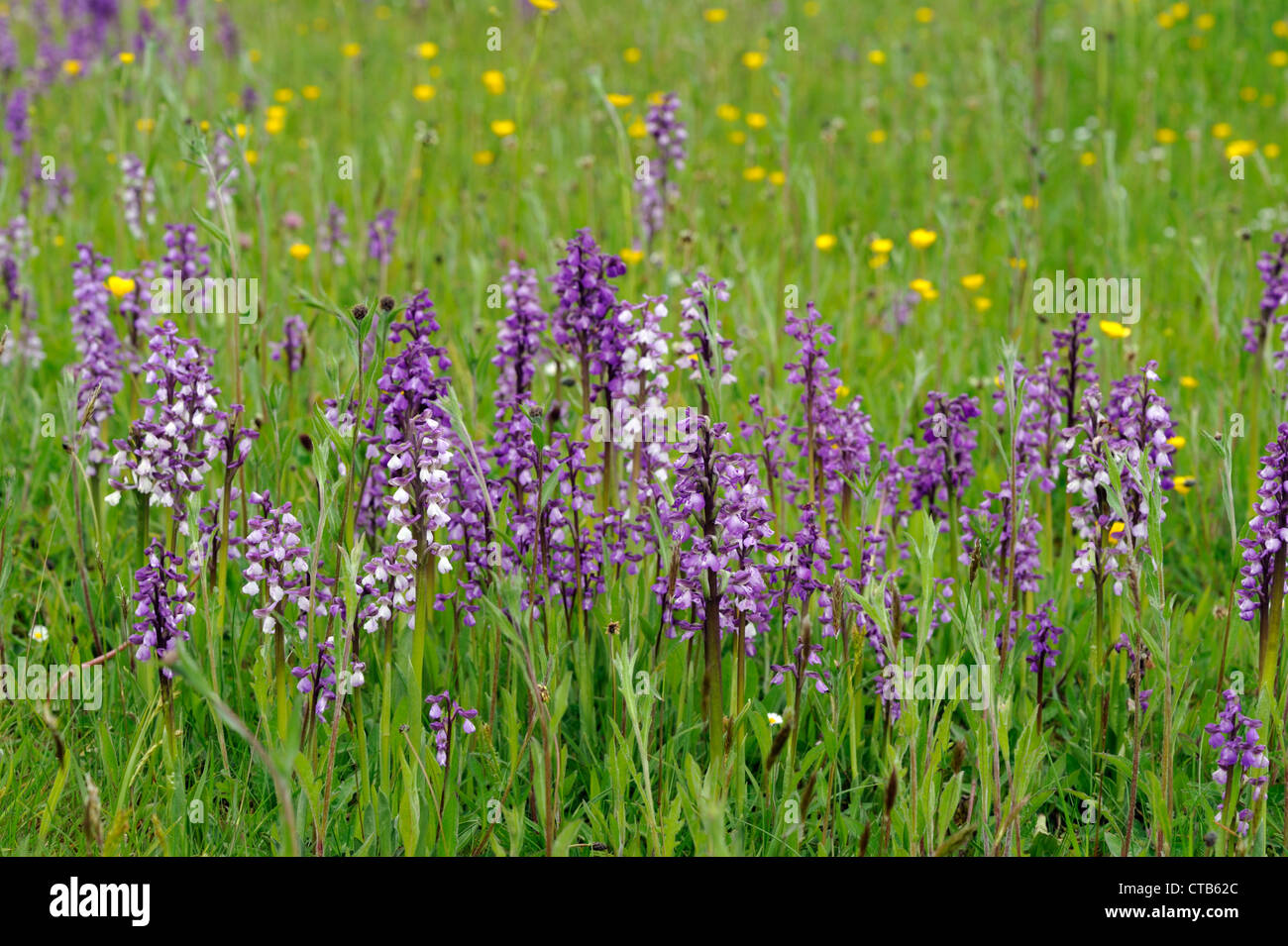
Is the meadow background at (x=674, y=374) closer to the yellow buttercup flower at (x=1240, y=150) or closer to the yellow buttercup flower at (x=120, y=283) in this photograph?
the yellow buttercup flower at (x=1240, y=150)

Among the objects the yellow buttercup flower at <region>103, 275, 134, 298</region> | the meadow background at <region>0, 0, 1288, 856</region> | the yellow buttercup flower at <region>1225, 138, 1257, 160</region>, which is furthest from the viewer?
the yellow buttercup flower at <region>1225, 138, 1257, 160</region>

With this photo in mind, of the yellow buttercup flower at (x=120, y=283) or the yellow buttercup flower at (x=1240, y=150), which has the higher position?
the yellow buttercup flower at (x=1240, y=150)

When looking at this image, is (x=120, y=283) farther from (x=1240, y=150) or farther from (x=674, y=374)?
(x=1240, y=150)

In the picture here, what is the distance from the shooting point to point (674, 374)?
510 cm

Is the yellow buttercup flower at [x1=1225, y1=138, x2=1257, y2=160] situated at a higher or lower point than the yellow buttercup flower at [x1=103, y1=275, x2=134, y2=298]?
higher

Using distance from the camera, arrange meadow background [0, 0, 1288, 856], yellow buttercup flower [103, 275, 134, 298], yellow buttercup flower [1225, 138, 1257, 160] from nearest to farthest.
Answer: meadow background [0, 0, 1288, 856] < yellow buttercup flower [103, 275, 134, 298] < yellow buttercup flower [1225, 138, 1257, 160]

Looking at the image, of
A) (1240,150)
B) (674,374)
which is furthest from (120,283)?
(1240,150)

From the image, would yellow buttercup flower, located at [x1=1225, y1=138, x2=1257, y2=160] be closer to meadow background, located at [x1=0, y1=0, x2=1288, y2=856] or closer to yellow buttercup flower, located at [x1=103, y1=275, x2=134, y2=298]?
meadow background, located at [x1=0, y1=0, x2=1288, y2=856]

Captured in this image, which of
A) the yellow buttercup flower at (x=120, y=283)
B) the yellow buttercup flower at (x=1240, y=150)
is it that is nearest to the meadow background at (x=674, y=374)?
the yellow buttercup flower at (x=1240, y=150)

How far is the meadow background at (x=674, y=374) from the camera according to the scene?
275 cm

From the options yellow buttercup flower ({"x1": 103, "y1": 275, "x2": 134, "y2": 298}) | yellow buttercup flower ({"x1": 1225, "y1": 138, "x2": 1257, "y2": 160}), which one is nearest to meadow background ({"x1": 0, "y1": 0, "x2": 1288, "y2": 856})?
yellow buttercup flower ({"x1": 1225, "y1": 138, "x2": 1257, "y2": 160})

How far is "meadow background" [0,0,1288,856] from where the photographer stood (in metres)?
2.75
